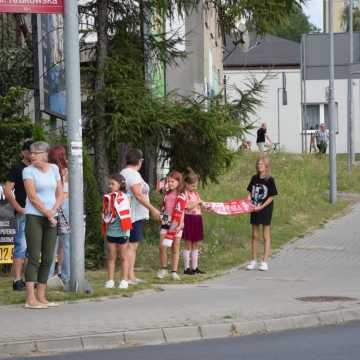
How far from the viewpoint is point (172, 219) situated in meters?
13.3

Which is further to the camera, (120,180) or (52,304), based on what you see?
(120,180)

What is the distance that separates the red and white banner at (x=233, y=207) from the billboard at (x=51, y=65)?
9.69 ft

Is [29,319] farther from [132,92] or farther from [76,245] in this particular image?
[132,92]

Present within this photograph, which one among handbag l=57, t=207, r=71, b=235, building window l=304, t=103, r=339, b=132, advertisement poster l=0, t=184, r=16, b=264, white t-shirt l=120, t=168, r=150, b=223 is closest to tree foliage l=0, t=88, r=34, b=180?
advertisement poster l=0, t=184, r=16, b=264

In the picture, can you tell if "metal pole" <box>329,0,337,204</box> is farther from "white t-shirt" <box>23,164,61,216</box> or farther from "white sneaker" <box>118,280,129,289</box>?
"white t-shirt" <box>23,164,61,216</box>

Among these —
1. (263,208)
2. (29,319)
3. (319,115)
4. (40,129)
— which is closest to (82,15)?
(40,129)

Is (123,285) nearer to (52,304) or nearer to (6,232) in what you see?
(52,304)

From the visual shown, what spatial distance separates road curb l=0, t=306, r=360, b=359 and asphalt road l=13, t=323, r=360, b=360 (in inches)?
6.6

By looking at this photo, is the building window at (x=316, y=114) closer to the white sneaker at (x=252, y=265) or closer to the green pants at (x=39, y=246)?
the white sneaker at (x=252, y=265)

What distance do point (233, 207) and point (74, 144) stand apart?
411 cm

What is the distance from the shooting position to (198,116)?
49.1 ft

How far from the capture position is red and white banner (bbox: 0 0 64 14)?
10859 millimetres

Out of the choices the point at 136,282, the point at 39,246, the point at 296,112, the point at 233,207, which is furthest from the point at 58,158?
the point at 296,112

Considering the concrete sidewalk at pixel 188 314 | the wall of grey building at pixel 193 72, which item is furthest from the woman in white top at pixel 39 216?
the wall of grey building at pixel 193 72
